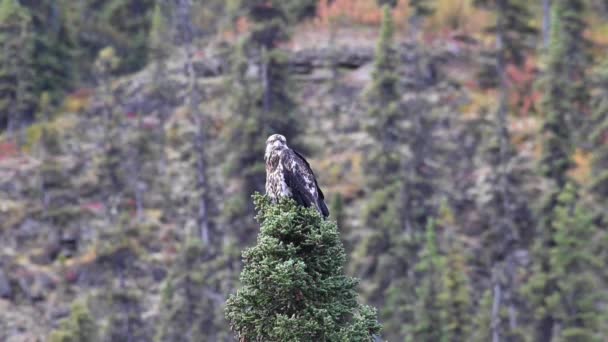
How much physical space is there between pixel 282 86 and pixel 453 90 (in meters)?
15.6

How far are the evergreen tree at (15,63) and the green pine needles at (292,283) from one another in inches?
1361

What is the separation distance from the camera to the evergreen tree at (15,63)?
142ft

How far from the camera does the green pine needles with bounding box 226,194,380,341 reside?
11.8m

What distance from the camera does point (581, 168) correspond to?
4216 cm

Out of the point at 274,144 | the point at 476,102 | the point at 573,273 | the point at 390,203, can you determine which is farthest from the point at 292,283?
the point at 476,102

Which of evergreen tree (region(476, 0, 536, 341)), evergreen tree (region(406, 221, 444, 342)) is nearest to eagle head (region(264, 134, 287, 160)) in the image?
evergreen tree (region(406, 221, 444, 342))

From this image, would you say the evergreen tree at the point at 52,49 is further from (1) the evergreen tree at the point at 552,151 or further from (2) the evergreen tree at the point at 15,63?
(1) the evergreen tree at the point at 552,151

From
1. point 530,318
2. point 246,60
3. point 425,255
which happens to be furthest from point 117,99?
point 530,318

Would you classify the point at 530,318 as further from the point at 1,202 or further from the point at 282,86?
the point at 1,202

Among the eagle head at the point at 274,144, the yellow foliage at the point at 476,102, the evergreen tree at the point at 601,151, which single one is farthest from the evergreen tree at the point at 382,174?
the eagle head at the point at 274,144

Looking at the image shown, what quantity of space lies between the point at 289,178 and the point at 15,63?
115ft

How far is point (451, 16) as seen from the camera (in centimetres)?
5450

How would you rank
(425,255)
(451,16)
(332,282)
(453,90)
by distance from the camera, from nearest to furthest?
1. (332,282)
2. (425,255)
3. (453,90)
4. (451,16)

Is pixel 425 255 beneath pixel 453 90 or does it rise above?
beneath
